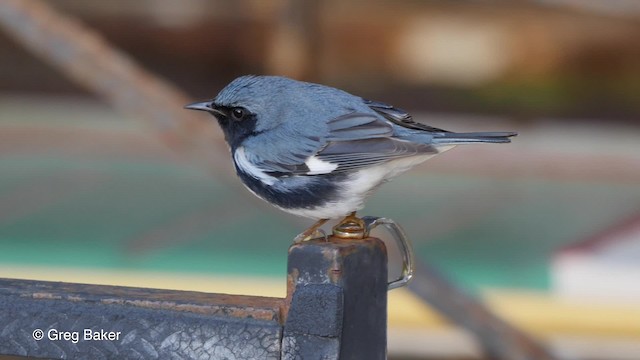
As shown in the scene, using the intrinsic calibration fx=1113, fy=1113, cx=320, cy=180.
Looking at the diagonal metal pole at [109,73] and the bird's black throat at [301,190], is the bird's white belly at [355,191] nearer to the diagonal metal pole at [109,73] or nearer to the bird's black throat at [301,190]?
the bird's black throat at [301,190]

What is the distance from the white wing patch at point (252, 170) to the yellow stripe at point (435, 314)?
5.56 feet

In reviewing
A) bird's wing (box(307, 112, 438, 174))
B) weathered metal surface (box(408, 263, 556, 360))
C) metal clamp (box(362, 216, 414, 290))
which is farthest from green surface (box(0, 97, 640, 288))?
metal clamp (box(362, 216, 414, 290))

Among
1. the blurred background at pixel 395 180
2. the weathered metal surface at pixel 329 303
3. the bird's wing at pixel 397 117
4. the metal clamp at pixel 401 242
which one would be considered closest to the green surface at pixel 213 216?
the blurred background at pixel 395 180

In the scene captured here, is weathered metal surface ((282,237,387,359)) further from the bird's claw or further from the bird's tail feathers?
the bird's tail feathers

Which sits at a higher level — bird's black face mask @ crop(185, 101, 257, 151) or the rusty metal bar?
bird's black face mask @ crop(185, 101, 257, 151)

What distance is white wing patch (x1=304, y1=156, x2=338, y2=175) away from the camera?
6.21ft

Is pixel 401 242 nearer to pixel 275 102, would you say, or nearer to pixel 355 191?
pixel 355 191

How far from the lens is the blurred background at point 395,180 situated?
3.71m

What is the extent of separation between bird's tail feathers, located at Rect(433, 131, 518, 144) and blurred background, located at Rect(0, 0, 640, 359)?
1.21m

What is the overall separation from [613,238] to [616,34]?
1886 millimetres

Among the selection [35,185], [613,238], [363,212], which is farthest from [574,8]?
[35,185]

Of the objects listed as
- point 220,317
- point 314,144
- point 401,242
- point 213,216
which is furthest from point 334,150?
point 213,216

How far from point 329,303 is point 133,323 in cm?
30

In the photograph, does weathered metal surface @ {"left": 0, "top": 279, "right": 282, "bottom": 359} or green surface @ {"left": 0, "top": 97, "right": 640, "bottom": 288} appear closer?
weathered metal surface @ {"left": 0, "top": 279, "right": 282, "bottom": 359}
